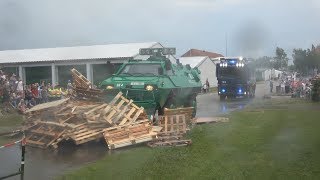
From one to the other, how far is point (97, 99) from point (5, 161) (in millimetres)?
4082

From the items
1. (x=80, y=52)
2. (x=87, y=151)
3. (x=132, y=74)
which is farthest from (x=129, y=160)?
(x=80, y=52)

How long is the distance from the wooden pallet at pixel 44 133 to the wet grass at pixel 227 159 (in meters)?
2.00

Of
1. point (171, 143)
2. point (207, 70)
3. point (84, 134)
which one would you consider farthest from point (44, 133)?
point (207, 70)

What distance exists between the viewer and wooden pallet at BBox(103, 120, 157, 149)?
421 inches

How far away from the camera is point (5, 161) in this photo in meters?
9.48

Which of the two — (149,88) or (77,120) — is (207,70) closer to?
(149,88)

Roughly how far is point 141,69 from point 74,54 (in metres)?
18.7

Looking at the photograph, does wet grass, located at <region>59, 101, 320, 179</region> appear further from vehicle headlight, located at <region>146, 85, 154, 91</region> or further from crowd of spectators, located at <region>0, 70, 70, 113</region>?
crowd of spectators, located at <region>0, 70, 70, 113</region>

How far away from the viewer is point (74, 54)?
3200cm

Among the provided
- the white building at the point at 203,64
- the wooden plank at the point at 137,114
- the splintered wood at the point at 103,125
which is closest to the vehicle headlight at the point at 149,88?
the splintered wood at the point at 103,125

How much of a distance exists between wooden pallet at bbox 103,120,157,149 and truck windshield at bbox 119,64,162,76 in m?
2.89

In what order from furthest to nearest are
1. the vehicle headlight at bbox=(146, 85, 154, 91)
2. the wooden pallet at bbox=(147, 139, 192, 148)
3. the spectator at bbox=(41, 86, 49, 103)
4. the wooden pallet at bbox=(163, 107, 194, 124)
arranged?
1. the spectator at bbox=(41, 86, 49, 103)
2. the vehicle headlight at bbox=(146, 85, 154, 91)
3. the wooden pallet at bbox=(163, 107, 194, 124)
4. the wooden pallet at bbox=(147, 139, 192, 148)

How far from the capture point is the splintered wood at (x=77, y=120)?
11172mm

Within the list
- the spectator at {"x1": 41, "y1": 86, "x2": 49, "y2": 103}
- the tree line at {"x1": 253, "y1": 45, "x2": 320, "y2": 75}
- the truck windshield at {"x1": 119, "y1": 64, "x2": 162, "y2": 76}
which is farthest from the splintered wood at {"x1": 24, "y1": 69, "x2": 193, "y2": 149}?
the spectator at {"x1": 41, "y1": 86, "x2": 49, "y2": 103}
